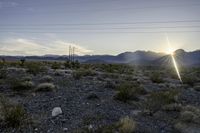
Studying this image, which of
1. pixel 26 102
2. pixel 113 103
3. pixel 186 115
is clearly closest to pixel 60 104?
pixel 26 102

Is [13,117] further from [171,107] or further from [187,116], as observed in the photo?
[171,107]

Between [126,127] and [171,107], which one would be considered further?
[171,107]

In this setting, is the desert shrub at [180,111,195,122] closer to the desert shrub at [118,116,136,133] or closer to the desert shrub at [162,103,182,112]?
the desert shrub at [162,103,182,112]

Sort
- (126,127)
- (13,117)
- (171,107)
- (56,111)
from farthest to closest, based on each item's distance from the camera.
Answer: (171,107) → (56,111) → (13,117) → (126,127)

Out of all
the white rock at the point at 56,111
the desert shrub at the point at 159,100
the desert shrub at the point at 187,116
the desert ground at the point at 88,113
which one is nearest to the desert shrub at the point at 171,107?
the desert ground at the point at 88,113

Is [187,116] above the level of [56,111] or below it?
below

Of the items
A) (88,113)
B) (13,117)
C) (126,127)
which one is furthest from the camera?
(88,113)

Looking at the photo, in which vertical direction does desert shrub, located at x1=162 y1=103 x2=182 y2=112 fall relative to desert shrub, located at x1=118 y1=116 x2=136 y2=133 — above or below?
below

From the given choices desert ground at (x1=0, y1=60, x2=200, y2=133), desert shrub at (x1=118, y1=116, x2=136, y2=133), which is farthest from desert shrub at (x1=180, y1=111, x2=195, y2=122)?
desert shrub at (x1=118, y1=116, x2=136, y2=133)

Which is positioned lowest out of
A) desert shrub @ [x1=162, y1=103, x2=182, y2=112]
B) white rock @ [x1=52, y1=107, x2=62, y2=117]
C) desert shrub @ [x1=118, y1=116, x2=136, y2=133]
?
desert shrub @ [x1=162, y1=103, x2=182, y2=112]

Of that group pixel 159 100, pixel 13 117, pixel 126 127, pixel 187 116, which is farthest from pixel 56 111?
pixel 187 116

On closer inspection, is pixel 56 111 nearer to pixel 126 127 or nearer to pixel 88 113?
pixel 88 113

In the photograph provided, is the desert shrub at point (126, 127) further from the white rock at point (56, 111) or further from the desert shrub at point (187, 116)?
the desert shrub at point (187, 116)

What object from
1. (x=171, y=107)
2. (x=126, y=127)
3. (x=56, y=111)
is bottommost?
(x=171, y=107)
